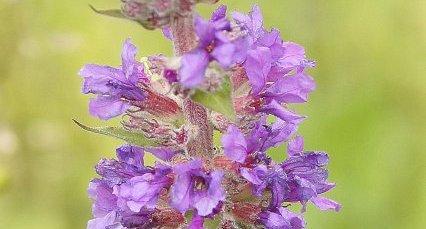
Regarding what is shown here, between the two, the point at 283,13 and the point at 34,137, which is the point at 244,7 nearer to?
the point at 283,13

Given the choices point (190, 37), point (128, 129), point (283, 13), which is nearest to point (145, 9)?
point (190, 37)

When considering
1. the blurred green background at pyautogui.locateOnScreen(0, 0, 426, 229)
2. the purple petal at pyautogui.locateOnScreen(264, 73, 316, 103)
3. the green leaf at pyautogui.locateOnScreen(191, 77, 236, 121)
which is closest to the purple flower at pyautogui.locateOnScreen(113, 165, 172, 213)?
the green leaf at pyautogui.locateOnScreen(191, 77, 236, 121)

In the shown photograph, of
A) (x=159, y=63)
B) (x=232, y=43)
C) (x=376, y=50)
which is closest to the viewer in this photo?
(x=232, y=43)

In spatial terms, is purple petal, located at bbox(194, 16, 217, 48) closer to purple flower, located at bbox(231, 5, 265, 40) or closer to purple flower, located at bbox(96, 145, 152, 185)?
purple flower, located at bbox(231, 5, 265, 40)

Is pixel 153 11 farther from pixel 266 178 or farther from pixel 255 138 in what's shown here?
pixel 266 178

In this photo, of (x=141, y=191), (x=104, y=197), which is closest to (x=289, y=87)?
(x=141, y=191)

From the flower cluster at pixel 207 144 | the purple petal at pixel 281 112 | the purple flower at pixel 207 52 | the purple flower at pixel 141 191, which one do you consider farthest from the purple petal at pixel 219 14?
the purple flower at pixel 141 191
